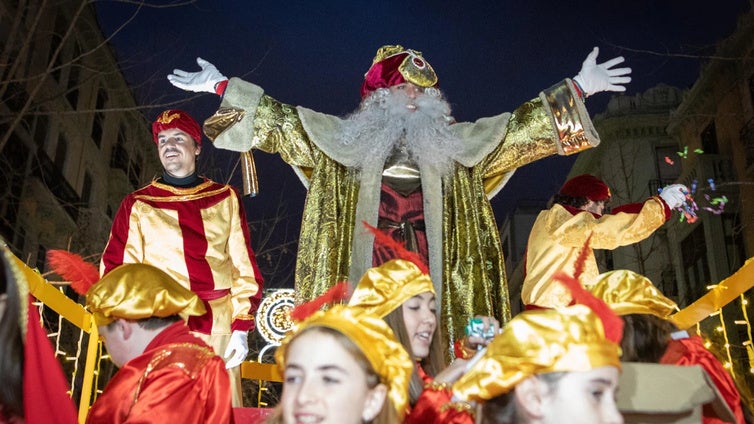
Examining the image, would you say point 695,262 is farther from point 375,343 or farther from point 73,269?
point 375,343

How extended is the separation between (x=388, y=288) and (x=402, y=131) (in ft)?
7.34

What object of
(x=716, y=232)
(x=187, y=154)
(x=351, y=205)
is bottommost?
(x=716, y=232)

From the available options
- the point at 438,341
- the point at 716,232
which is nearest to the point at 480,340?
the point at 438,341

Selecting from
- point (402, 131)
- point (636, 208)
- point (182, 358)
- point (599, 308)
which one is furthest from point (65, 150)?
point (599, 308)

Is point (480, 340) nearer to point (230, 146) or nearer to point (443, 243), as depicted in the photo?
point (443, 243)

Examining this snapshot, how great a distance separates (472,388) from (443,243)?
2.79 meters

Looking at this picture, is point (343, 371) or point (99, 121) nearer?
point (343, 371)

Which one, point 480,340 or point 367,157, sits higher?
point 367,157

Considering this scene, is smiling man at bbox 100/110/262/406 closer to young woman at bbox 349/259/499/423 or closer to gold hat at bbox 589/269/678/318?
young woman at bbox 349/259/499/423

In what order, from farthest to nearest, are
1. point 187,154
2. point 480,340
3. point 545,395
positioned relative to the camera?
point 187,154
point 480,340
point 545,395

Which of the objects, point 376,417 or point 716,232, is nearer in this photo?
point 376,417

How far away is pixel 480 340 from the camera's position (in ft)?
10.9

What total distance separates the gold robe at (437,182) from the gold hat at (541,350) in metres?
2.61

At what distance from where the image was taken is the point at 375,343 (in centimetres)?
271
